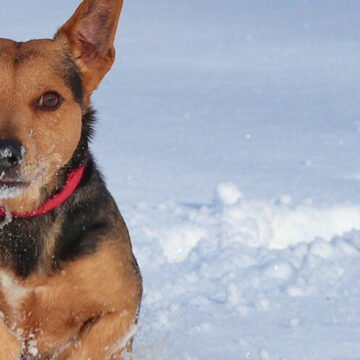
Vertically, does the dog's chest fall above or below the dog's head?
below

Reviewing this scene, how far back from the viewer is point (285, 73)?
13133 millimetres

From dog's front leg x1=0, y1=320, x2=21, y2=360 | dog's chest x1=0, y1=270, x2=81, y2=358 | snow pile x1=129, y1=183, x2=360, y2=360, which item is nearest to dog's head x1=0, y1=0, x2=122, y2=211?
dog's chest x1=0, y1=270, x2=81, y2=358

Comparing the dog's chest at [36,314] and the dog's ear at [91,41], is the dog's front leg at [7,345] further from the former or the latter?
the dog's ear at [91,41]

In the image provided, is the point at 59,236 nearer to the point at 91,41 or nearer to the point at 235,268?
the point at 91,41

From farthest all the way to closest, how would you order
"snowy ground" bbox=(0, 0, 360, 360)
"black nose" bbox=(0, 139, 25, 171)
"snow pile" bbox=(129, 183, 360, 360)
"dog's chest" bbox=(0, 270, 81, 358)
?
"snowy ground" bbox=(0, 0, 360, 360), "snow pile" bbox=(129, 183, 360, 360), "dog's chest" bbox=(0, 270, 81, 358), "black nose" bbox=(0, 139, 25, 171)

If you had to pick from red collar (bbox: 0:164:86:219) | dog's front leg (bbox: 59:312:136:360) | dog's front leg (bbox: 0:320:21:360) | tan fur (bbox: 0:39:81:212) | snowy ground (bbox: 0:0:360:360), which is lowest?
snowy ground (bbox: 0:0:360:360)

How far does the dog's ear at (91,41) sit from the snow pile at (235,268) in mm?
1493

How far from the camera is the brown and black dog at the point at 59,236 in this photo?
4.19 meters

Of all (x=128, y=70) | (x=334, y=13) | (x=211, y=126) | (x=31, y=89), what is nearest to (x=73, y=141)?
(x=31, y=89)

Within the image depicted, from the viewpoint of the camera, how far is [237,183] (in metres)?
7.92

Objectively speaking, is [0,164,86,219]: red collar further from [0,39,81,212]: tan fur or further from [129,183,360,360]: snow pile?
[129,183,360,360]: snow pile

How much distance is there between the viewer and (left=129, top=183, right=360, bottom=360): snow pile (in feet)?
18.2

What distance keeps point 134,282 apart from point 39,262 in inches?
16.5

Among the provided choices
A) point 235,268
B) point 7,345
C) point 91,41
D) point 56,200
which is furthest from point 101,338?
point 235,268
